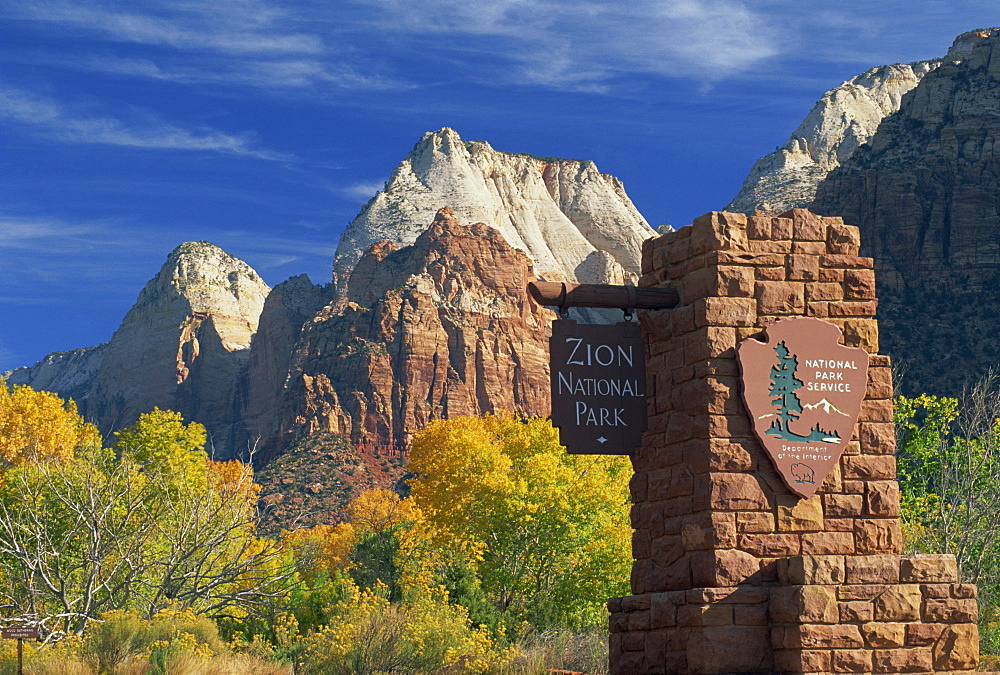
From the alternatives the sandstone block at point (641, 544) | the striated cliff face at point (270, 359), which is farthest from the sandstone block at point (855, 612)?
the striated cliff face at point (270, 359)

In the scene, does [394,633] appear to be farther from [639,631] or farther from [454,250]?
[454,250]

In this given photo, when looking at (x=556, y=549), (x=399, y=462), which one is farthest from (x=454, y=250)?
(x=556, y=549)

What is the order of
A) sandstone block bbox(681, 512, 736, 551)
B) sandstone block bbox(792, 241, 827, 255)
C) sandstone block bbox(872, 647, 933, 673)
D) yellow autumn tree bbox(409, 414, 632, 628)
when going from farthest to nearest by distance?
yellow autumn tree bbox(409, 414, 632, 628), sandstone block bbox(792, 241, 827, 255), sandstone block bbox(681, 512, 736, 551), sandstone block bbox(872, 647, 933, 673)

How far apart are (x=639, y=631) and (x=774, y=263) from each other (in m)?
3.69

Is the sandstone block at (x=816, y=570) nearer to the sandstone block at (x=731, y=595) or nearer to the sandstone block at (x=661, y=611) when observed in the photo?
the sandstone block at (x=731, y=595)

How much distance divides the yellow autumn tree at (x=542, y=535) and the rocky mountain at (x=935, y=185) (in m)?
78.6

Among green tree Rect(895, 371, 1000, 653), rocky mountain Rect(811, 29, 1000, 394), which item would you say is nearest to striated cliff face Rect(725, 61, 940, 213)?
rocky mountain Rect(811, 29, 1000, 394)

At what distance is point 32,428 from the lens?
1992 inches

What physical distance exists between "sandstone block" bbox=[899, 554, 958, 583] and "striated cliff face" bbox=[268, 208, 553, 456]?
13863cm

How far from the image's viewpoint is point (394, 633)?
18266mm

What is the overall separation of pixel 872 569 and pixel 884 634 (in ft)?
1.81

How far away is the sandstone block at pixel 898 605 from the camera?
10797 mm

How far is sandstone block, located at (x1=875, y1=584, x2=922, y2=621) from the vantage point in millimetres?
10797

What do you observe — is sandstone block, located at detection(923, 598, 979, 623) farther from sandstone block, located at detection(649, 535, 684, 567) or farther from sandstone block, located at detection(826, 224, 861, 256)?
sandstone block, located at detection(826, 224, 861, 256)
